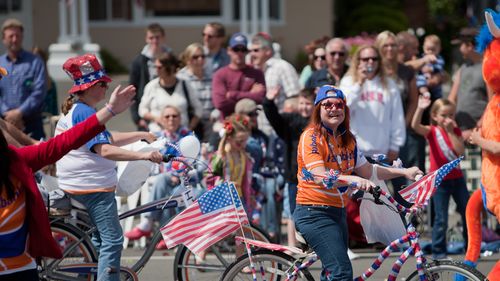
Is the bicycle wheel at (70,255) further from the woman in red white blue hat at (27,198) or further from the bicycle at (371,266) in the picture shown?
the woman in red white blue hat at (27,198)

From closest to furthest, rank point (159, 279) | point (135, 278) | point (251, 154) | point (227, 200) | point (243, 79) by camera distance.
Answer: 1. point (227, 200)
2. point (135, 278)
3. point (159, 279)
4. point (251, 154)
5. point (243, 79)

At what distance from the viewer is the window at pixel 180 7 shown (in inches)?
1017

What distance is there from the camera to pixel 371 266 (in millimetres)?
6824

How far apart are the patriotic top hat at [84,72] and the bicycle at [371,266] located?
148 centimetres

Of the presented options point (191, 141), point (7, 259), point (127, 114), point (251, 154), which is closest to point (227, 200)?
point (191, 141)

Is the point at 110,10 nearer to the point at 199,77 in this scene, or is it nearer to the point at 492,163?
the point at 199,77

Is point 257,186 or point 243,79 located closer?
point 257,186

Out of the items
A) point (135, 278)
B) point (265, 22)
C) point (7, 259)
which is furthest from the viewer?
point (265, 22)

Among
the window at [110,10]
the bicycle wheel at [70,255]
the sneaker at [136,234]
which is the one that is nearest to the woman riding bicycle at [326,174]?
the bicycle wheel at [70,255]

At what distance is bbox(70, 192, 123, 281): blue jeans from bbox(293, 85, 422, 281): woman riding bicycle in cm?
138

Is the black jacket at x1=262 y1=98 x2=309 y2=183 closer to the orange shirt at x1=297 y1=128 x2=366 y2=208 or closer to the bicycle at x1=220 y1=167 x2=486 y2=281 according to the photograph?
the bicycle at x1=220 y1=167 x2=486 y2=281

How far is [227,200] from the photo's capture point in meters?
7.07

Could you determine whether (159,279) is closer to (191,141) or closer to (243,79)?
(191,141)

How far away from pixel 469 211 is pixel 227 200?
2204 mm
